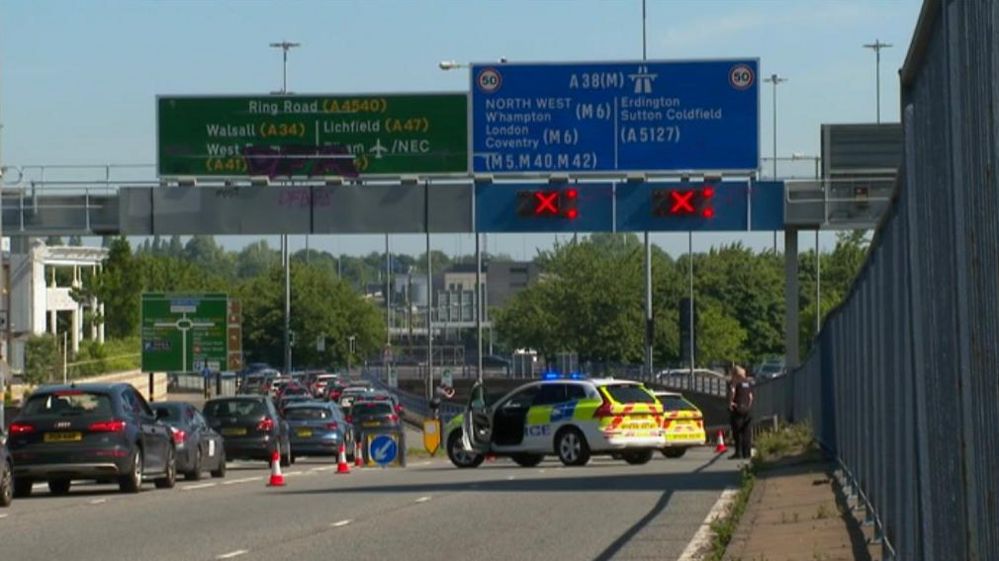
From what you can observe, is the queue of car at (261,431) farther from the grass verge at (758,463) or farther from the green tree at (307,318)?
the green tree at (307,318)

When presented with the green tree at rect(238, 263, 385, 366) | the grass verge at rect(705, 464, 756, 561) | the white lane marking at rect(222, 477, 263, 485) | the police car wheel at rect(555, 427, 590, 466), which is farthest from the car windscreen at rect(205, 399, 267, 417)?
the green tree at rect(238, 263, 385, 366)

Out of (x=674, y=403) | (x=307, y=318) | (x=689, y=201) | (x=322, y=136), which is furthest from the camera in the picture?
(x=307, y=318)

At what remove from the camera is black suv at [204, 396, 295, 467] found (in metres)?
39.8

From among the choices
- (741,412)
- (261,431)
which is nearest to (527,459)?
(741,412)

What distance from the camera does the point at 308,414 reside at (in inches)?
1769

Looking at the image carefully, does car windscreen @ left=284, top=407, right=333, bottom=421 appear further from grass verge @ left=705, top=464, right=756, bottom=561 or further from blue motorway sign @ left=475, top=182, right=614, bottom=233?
grass verge @ left=705, top=464, right=756, bottom=561

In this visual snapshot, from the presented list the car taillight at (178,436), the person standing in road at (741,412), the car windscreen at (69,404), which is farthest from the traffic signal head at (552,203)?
the car windscreen at (69,404)

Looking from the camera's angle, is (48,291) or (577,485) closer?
(577,485)

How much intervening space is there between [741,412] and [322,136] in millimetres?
10722

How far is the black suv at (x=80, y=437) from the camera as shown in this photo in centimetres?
2673

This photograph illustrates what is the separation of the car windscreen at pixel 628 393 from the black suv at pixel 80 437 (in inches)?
364

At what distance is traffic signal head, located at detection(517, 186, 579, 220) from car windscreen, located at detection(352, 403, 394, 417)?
18156mm

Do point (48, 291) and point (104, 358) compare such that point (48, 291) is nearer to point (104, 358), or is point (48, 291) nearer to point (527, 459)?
point (104, 358)

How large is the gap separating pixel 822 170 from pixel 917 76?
104ft
